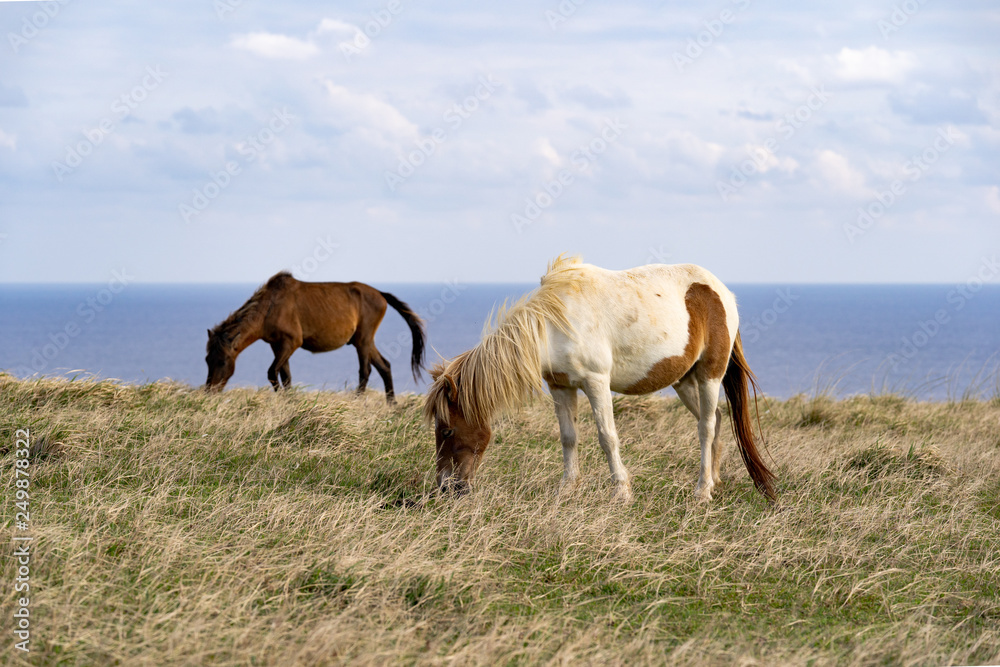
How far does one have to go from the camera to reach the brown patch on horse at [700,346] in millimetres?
5492

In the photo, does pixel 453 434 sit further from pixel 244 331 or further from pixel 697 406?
pixel 244 331

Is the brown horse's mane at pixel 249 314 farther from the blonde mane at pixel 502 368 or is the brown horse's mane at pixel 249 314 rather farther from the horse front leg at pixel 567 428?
the horse front leg at pixel 567 428

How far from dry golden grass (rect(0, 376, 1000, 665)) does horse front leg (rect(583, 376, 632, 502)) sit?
11cm

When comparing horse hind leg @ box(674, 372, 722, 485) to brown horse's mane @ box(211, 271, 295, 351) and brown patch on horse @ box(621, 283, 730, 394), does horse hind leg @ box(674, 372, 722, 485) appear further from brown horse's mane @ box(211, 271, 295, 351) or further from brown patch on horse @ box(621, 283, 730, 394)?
brown horse's mane @ box(211, 271, 295, 351)

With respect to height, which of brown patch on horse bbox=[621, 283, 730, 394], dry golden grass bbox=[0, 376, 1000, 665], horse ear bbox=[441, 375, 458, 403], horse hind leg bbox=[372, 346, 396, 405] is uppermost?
brown patch on horse bbox=[621, 283, 730, 394]

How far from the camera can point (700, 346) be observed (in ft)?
18.6

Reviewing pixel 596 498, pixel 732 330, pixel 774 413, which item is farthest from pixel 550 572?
pixel 774 413

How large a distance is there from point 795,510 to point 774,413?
12.4 ft

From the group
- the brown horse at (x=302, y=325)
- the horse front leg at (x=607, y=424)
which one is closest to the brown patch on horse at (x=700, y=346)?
the horse front leg at (x=607, y=424)

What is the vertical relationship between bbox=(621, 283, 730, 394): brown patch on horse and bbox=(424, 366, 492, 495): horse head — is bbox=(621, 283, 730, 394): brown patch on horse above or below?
above

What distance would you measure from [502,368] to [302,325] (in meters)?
5.95

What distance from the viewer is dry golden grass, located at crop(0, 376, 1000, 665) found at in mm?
3217

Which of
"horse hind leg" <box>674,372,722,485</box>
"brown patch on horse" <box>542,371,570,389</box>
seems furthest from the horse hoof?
"horse hind leg" <box>674,372,722,485</box>

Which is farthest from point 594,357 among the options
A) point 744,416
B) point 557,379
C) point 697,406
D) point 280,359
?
point 280,359
